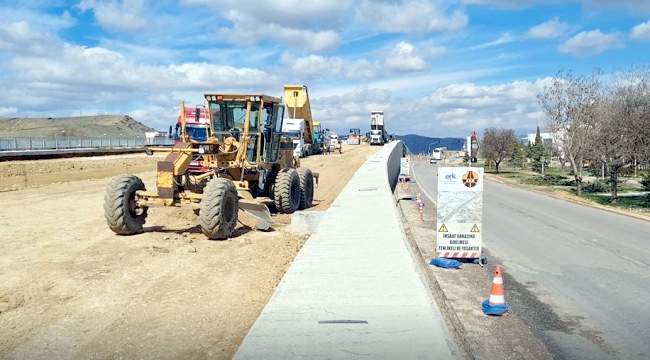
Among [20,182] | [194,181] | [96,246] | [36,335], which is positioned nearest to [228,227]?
[194,181]

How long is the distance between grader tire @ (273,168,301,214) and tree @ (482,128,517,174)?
58164 millimetres

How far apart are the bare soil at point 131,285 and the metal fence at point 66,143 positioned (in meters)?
25.7

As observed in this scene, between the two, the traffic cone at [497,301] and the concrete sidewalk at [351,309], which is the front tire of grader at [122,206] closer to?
the concrete sidewalk at [351,309]

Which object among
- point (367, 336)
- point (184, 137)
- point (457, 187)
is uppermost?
point (184, 137)

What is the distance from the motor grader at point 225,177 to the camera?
40.5ft

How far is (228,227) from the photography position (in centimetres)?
1232

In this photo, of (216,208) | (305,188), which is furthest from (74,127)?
(216,208)

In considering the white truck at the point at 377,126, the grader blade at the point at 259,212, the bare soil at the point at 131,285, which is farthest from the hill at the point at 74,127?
the grader blade at the point at 259,212

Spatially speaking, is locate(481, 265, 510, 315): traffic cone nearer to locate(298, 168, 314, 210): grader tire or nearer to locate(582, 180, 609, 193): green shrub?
locate(298, 168, 314, 210): grader tire

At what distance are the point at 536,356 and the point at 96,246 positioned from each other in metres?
8.57

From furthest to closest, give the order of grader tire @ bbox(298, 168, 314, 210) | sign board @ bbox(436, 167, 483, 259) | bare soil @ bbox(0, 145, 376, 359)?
grader tire @ bbox(298, 168, 314, 210) < sign board @ bbox(436, 167, 483, 259) < bare soil @ bbox(0, 145, 376, 359)

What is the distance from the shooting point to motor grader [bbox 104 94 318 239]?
1234cm

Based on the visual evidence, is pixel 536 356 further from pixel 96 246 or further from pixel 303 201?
pixel 303 201

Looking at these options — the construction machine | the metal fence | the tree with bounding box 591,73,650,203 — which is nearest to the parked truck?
the metal fence
